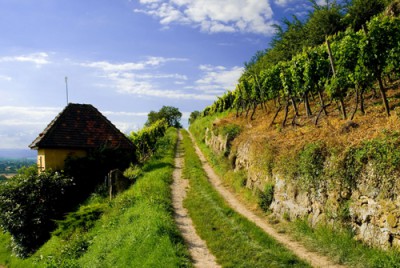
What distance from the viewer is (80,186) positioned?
1080 inches

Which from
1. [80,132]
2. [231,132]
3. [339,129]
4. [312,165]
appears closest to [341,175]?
[312,165]

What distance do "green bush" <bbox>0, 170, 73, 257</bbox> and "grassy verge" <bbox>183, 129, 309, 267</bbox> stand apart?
10945 mm

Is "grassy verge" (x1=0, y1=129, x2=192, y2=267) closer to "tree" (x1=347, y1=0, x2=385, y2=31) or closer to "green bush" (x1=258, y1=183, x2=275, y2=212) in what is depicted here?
"green bush" (x1=258, y1=183, x2=275, y2=212)

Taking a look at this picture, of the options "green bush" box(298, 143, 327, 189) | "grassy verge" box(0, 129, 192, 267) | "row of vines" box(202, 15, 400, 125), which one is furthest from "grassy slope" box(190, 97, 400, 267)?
"grassy verge" box(0, 129, 192, 267)

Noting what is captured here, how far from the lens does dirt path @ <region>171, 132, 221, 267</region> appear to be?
37.0 ft

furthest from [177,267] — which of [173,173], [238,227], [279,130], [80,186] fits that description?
[80,186]

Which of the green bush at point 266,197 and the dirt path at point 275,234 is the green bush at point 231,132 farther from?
the green bush at point 266,197

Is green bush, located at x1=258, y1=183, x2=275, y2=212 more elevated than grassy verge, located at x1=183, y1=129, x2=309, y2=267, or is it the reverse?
green bush, located at x1=258, y1=183, x2=275, y2=212

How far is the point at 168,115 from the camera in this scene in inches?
4190

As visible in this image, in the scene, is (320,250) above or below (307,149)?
below

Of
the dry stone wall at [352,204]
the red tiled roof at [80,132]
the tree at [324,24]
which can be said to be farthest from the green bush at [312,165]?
the tree at [324,24]

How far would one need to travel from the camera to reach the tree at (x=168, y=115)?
10531cm

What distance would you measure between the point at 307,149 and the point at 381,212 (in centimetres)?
439

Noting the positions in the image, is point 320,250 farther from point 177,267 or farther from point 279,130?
point 279,130
